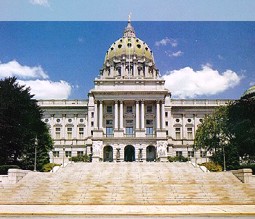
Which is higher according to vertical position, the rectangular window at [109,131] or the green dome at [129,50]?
the green dome at [129,50]

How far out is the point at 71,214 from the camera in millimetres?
19031

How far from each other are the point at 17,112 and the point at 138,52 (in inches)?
2651

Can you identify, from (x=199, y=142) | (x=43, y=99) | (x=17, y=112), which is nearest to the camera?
(x=17, y=112)

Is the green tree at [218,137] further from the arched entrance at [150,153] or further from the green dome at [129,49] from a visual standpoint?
the green dome at [129,49]

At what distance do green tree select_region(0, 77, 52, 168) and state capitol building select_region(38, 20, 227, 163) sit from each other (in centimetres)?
2258

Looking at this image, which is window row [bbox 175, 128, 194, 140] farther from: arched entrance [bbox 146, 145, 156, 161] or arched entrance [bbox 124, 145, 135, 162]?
arched entrance [bbox 124, 145, 135, 162]

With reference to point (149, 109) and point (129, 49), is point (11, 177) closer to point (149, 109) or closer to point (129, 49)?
point (149, 109)

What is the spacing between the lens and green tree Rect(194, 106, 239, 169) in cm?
5356

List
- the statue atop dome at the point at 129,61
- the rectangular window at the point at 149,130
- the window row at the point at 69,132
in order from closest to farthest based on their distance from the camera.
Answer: the rectangular window at the point at 149,130 → the window row at the point at 69,132 → the statue atop dome at the point at 129,61

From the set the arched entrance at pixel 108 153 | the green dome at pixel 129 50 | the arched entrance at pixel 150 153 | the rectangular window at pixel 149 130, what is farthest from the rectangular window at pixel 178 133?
the green dome at pixel 129 50

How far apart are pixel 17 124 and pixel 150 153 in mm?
37598

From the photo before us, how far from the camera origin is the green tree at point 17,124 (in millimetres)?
43906

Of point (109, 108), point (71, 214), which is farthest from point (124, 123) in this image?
point (71, 214)

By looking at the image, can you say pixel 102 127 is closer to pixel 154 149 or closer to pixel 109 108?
pixel 109 108
